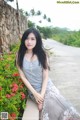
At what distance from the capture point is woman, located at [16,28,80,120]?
3899 mm

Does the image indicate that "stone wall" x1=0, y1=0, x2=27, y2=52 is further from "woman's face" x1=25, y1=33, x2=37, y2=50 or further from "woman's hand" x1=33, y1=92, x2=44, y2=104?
"woman's hand" x1=33, y1=92, x2=44, y2=104

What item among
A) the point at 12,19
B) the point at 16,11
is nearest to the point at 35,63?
the point at 12,19

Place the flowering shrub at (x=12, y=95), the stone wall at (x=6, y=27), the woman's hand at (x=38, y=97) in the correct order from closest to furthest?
the flowering shrub at (x=12, y=95) → the woman's hand at (x=38, y=97) → the stone wall at (x=6, y=27)

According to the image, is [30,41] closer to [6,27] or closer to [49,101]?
[49,101]

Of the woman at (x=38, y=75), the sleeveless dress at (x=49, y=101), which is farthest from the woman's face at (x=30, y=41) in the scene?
the sleeveless dress at (x=49, y=101)

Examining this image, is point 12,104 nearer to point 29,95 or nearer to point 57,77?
point 29,95

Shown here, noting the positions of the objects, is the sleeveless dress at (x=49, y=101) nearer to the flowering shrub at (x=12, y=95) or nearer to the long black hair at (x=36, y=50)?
the long black hair at (x=36, y=50)

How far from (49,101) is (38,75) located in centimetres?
39

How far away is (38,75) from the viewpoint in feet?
13.7

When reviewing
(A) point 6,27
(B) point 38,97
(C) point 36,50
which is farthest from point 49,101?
(A) point 6,27

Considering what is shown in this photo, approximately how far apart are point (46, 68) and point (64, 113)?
57 cm

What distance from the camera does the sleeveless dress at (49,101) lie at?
384 centimetres

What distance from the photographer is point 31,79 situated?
418 centimetres

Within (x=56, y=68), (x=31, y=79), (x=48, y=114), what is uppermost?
(x=31, y=79)
